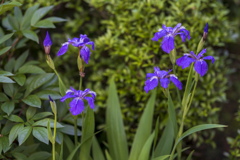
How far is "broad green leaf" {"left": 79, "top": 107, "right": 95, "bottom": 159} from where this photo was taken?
1.71 metres

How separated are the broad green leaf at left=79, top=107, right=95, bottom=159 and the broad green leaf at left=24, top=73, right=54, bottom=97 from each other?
0.39 m

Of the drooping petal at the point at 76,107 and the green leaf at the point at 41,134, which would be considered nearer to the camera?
the drooping petal at the point at 76,107

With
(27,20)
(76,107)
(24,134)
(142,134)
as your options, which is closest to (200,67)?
(76,107)

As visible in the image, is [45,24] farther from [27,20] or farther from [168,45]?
[168,45]

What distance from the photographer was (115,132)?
83.7 inches

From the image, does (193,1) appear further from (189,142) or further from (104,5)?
(189,142)

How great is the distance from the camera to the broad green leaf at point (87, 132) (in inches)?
67.5

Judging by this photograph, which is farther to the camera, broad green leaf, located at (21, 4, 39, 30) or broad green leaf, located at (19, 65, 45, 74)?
broad green leaf, located at (21, 4, 39, 30)

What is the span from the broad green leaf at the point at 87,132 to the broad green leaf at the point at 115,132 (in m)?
0.32

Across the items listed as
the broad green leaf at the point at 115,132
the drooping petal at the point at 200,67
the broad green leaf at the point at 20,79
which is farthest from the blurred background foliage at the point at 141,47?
the drooping petal at the point at 200,67

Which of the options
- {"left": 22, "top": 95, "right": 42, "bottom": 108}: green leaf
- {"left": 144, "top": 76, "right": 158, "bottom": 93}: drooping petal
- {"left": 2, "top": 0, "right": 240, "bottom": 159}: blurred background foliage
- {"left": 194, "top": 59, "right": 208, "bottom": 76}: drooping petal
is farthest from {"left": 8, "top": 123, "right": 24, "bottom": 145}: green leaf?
{"left": 194, "top": 59, "right": 208, "bottom": 76}: drooping petal

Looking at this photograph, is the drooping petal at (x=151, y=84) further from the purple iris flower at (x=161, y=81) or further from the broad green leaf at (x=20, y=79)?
the broad green leaf at (x=20, y=79)

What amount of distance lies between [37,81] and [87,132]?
45 centimetres

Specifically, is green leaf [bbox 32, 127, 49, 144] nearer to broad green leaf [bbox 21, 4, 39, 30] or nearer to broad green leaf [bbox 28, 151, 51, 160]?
broad green leaf [bbox 28, 151, 51, 160]
